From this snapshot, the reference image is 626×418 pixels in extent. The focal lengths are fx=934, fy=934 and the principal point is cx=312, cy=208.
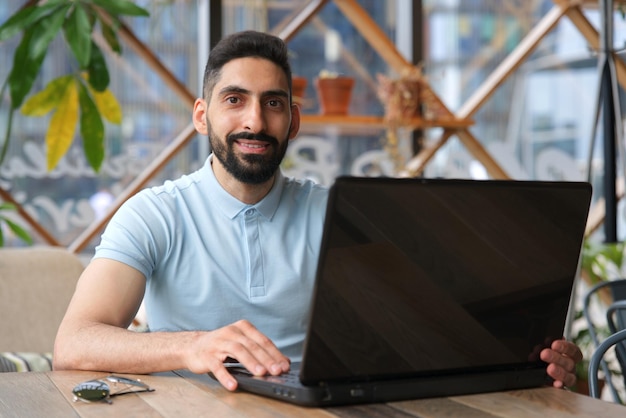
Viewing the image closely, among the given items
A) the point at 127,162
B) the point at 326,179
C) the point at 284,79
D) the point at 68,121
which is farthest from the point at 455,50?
the point at 284,79

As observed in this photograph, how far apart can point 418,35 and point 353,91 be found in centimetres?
40

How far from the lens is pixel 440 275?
1.17 m

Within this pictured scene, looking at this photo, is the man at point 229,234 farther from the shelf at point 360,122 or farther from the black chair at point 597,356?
the shelf at point 360,122

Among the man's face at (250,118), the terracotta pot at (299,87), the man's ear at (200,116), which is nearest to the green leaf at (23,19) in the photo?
the terracotta pot at (299,87)

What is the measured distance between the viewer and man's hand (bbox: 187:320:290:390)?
1251mm

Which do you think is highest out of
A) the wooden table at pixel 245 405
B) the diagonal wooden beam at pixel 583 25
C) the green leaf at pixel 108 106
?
the diagonal wooden beam at pixel 583 25

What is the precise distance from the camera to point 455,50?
14.4ft

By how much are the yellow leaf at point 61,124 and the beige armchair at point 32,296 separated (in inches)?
31.5

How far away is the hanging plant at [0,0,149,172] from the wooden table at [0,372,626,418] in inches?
80.3

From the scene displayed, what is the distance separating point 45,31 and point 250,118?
1646 mm

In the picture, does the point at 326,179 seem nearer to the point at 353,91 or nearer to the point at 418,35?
the point at 353,91

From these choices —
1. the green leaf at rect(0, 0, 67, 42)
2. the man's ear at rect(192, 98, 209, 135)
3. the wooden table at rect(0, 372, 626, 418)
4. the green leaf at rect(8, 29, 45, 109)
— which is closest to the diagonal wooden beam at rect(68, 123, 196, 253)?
the green leaf at rect(8, 29, 45, 109)

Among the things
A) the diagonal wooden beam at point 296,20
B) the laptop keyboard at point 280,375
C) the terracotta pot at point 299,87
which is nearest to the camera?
the laptop keyboard at point 280,375

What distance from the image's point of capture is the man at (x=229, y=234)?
5.46 feet
